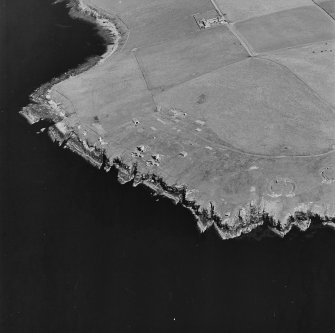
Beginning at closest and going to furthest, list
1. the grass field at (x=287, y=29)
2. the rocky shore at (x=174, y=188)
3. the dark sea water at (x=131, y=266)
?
the dark sea water at (x=131, y=266), the rocky shore at (x=174, y=188), the grass field at (x=287, y=29)

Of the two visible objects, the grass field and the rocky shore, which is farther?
the grass field

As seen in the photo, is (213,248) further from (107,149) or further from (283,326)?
(107,149)

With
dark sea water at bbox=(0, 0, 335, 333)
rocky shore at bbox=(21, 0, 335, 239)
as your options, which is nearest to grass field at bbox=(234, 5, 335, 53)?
rocky shore at bbox=(21, 0, 335, 239)

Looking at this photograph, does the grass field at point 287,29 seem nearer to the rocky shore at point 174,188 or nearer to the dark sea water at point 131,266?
the rocky shore at point 174,188

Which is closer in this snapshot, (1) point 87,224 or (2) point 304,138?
(1) point 87,224

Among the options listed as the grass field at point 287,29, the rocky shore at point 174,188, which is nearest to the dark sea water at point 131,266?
the rocky shore at point 174,188

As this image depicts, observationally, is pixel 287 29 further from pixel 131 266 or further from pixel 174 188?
pixel 131 266

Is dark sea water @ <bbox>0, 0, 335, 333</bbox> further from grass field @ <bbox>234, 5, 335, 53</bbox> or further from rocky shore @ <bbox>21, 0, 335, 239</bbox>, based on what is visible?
grass field @ <bbox>234, 5, 335, 53</bbox>

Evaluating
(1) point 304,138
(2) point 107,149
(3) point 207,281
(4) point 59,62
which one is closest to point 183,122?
(2) point 107,149
